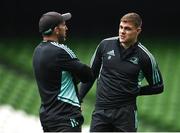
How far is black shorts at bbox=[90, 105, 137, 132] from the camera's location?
5.50 metres

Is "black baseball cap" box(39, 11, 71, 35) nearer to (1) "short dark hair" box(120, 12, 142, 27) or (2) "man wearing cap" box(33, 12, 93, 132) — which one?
(2) "man wearing cap" box(33, 12, 93, 132)

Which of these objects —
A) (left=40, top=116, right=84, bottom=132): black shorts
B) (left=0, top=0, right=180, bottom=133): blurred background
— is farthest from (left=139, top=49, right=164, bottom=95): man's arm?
(left=0, top=0, right=180, bottom=133): blurred background

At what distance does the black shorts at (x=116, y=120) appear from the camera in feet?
18.1

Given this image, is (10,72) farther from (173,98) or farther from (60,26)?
(60,26)

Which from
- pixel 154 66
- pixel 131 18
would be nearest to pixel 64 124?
pixel 154 66

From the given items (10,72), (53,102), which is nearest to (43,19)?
(53,102)

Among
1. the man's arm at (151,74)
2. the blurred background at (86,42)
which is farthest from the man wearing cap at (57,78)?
the blurred background at (86,42)

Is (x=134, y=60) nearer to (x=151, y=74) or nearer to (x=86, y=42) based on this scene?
(x=151, y=74)

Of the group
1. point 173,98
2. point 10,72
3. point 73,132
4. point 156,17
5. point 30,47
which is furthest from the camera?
point 156,17

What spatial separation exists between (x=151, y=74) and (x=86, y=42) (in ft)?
27.3

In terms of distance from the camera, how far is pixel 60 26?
522 cm

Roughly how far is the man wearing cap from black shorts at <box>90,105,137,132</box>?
353 mm

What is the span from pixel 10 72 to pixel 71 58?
7727mm

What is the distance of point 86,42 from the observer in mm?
13820
